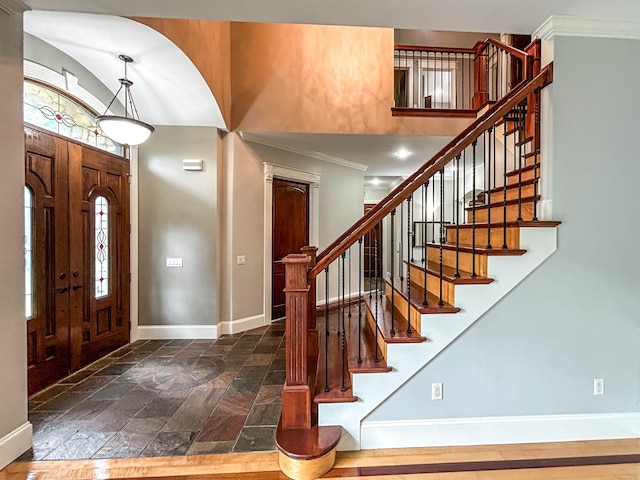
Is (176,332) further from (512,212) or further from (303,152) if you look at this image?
(512,212)

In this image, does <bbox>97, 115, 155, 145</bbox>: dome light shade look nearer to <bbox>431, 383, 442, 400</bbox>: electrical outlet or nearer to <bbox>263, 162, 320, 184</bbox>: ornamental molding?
<bbox>263, 162, 320, 184</bbox>: ornamental molding

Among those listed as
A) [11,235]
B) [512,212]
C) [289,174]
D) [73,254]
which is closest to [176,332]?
[73,254]

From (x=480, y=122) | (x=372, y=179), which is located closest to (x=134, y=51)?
(x=480, y=122)


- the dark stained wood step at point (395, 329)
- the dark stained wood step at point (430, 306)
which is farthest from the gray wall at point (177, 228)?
the dark stained wood step at point (430, 306)

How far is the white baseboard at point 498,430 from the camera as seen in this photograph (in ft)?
6.54

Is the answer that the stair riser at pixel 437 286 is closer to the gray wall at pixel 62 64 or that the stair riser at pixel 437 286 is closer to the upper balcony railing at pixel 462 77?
the upper balcony railing at pixel 462 77

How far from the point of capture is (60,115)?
9.39 feet

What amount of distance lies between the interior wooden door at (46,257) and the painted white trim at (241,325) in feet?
5.30

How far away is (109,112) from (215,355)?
3.01m

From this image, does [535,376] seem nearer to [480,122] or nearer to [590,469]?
[590,469]

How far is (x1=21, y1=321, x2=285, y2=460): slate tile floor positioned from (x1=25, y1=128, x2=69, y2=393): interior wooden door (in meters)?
0.27

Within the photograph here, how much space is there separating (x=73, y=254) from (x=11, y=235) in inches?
47.9

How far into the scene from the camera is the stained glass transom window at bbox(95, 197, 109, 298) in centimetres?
333

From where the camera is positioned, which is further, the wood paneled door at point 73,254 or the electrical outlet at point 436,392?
the wood paneled door at point 73,254
